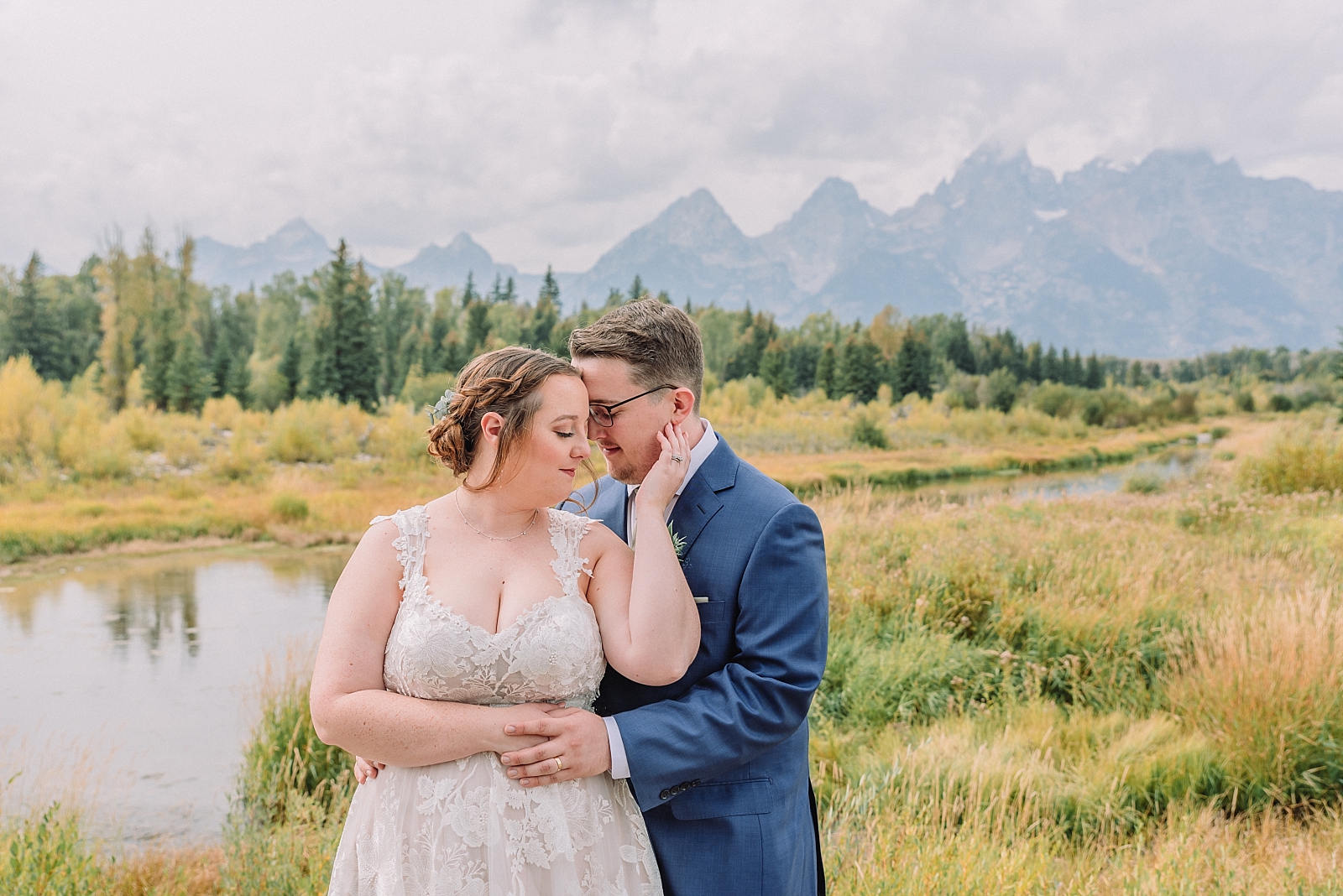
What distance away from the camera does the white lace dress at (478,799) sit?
1900 millimetres

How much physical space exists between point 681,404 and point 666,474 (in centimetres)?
28

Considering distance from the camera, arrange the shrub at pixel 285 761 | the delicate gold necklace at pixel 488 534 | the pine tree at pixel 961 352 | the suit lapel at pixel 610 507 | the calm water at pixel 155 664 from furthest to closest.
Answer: the pine tree at pixel 961 352 → the calm water at pixel 155 664 → the shrub at pixel 285 761 → the suit lapel at pixel 610 507 → the delicate gold necklace at pixel 488 534

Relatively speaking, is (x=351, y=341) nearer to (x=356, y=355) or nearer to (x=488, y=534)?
(x=356, y=355)

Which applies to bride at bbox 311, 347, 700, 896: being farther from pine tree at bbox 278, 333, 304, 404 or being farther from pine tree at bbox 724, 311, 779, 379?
pine tree at bbox 724, 311, 779, 379

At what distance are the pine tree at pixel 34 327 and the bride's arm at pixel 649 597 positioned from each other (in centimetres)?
4774

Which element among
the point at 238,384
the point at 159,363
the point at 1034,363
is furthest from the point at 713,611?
the point at 1034,363

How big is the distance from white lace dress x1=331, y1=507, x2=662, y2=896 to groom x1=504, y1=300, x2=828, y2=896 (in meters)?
0.09

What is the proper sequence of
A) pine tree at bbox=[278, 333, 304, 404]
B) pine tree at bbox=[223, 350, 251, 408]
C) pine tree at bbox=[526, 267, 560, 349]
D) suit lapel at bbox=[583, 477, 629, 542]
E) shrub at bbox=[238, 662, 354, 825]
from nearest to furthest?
1. suit lapel at bbox=[583, 477, 629, 542]
2. shrub at bbox=[238, 662, 354, 825]
3. pine tree at bbox=[223, 350, 251, 408]
4. pine tree at bbox=[278, 333, 304, 404]
5. pine tree at bbox=[526, 267, 560, 349]

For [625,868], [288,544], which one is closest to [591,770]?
[625,868]

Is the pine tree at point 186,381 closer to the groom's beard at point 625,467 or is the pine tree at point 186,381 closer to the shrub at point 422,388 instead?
the shrub at point 422,388

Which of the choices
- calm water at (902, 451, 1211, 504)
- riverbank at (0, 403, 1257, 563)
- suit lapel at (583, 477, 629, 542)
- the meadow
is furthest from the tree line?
suit lapel at (583, 477, 629, 542)

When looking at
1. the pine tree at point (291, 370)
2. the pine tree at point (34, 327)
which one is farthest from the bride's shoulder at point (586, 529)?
the pine tree at point (34, 327)

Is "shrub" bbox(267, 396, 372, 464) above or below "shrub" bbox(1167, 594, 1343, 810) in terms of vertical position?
above

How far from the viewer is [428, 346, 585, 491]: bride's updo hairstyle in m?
2.06
